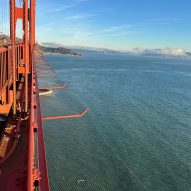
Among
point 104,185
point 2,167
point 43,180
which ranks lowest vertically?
point 104,185

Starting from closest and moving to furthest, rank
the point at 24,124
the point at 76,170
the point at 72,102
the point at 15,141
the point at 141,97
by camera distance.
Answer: the point at 15,141 < the point at 24,124 < the point at 76,170 < the point at 72,102 < the point at 141,97

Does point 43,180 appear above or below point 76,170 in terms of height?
above

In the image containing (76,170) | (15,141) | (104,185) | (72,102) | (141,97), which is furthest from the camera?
(141,97)

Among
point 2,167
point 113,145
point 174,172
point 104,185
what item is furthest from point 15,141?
point 113,145

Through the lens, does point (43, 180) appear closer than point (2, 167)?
Yes

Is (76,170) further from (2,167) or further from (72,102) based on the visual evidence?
(72,102)

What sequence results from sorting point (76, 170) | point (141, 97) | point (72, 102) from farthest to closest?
point (141, 97) < point (72, 102) < point (76, 170)

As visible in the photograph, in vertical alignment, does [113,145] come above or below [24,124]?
below

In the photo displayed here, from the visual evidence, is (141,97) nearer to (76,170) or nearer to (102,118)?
(102,118)

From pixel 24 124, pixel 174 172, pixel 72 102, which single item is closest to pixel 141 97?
pixel 72 102
